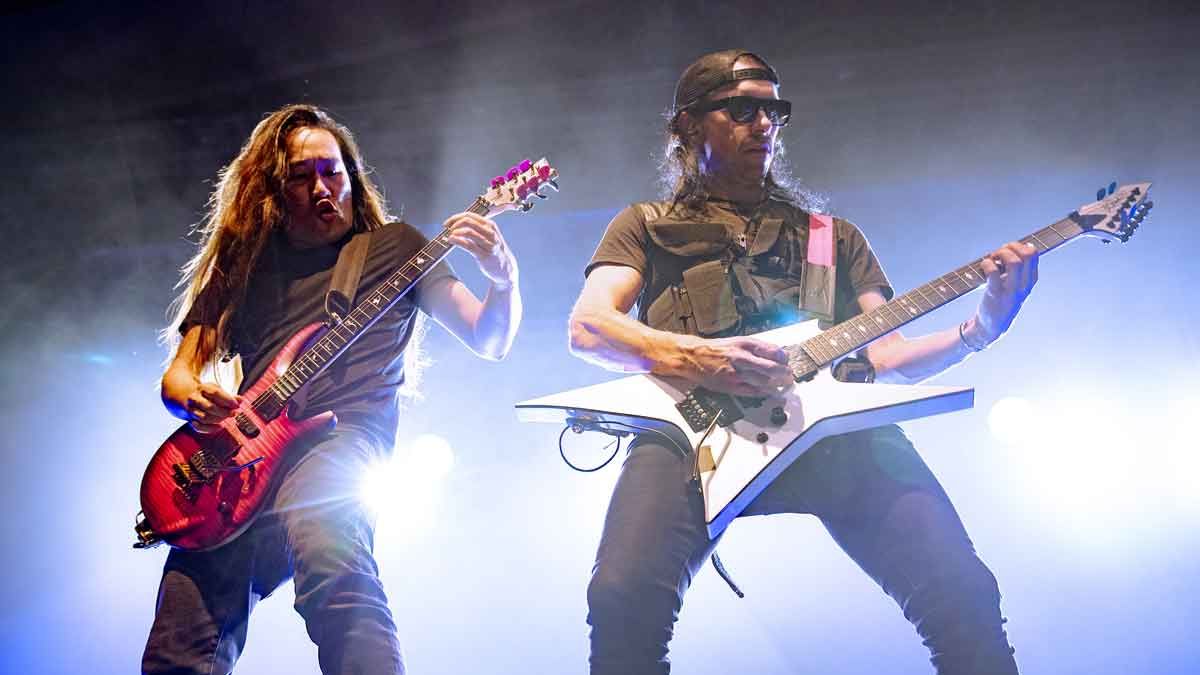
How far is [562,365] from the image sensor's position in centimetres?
500

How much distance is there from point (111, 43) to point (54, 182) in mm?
909

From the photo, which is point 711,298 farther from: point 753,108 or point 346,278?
point 346,278

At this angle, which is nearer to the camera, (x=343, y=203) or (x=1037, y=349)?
(x=343, y=203)

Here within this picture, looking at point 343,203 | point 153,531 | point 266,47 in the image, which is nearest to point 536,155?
point 266,47

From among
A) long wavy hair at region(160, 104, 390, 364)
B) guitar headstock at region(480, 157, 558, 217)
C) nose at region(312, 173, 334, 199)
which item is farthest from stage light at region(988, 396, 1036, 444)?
nose at region(312, 173, 334, 199)

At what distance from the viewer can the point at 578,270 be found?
518cm

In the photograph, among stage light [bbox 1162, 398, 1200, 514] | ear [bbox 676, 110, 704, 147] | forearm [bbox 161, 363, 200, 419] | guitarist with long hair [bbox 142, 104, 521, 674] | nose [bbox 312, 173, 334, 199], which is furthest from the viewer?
stage light [bbox 1162, 398, 1200, 514]

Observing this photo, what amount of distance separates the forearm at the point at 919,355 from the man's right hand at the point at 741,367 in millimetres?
540

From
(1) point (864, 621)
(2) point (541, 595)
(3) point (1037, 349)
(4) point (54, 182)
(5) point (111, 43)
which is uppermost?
(5) point (111, 43)

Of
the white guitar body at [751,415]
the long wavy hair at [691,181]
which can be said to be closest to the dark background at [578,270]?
the long wavy hair at [691,181]

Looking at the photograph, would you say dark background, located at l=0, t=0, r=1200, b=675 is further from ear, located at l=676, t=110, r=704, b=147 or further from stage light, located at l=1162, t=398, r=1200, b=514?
ear, located at l=676, t=110, r=704, b=147

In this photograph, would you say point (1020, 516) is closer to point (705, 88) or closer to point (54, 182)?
point (705, 88)

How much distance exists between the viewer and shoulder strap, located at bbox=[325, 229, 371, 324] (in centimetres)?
298

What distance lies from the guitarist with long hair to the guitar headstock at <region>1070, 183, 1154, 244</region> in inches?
71.5
